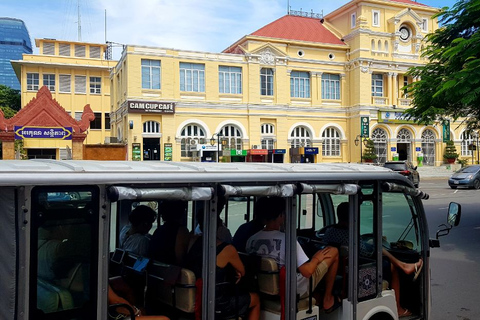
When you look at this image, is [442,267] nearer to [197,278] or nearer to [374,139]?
[197,278]

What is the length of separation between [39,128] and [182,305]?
26.9 meters

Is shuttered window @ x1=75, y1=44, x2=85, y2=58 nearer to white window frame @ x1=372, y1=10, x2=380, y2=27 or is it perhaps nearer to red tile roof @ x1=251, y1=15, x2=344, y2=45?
red tile roof @ x1=251, y1=15, x2=344, y2=45

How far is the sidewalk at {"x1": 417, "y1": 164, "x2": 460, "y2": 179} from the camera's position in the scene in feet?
147

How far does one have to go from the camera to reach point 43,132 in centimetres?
2788

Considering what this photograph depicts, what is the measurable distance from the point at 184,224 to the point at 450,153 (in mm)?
50314

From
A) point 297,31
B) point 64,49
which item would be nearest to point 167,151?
point 297,31

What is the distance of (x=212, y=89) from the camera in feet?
138

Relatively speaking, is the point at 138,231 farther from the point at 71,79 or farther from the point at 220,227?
the point at 71,79

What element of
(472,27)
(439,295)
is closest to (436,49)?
(472,27)

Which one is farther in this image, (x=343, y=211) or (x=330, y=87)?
(x=330, y=87)

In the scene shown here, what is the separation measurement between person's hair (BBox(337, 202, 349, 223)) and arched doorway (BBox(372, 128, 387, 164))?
44489mm

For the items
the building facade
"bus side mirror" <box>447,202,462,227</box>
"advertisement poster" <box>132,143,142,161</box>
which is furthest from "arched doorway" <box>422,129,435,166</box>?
"bus side mirror" <box>447,202,462,227</box>

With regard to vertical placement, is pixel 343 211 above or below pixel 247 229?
above

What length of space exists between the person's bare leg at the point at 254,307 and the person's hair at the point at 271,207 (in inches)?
27.1
